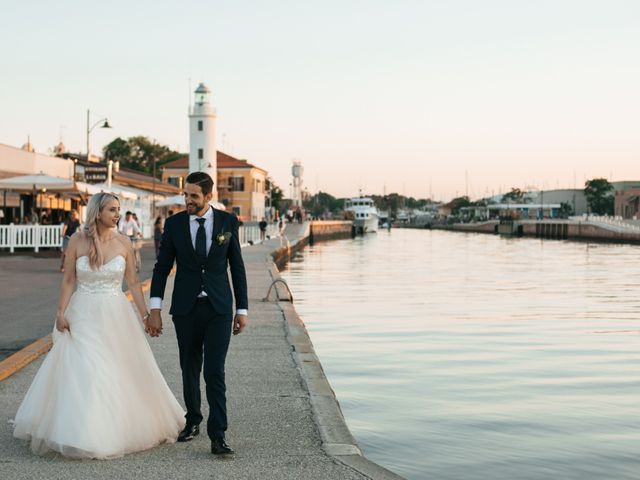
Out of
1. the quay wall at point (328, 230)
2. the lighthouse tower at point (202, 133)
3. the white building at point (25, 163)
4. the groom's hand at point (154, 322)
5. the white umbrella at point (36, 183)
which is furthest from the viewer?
the lighthouse tower at point (202, 133)

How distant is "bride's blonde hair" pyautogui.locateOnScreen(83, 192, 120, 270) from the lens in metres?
6.89

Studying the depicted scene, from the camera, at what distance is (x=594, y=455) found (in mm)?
9195

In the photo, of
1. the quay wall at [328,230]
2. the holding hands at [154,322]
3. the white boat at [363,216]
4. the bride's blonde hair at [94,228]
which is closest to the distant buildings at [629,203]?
the white boat at [363,216]

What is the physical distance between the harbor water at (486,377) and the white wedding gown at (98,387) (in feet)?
9.10

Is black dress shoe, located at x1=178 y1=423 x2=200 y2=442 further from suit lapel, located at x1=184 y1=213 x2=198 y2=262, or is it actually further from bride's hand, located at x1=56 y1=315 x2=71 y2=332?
suit lapel, located at x1=184 y1=213 x2=198 y2=262

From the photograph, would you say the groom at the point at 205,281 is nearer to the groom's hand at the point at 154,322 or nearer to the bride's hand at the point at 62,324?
the groom's hand at the point at 154,322

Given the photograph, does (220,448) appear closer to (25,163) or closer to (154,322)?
(154,322)

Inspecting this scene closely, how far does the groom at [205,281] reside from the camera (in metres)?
6.75

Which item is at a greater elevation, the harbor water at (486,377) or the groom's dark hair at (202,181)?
the groom's dark hair at (202,181)

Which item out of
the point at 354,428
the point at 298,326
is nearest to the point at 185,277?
the point at 354,428

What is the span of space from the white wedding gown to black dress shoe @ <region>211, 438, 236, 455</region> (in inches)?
19.0

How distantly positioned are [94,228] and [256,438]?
6.65 feet

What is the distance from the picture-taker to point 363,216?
135 meters

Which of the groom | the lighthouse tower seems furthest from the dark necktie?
the lighthouse tower
